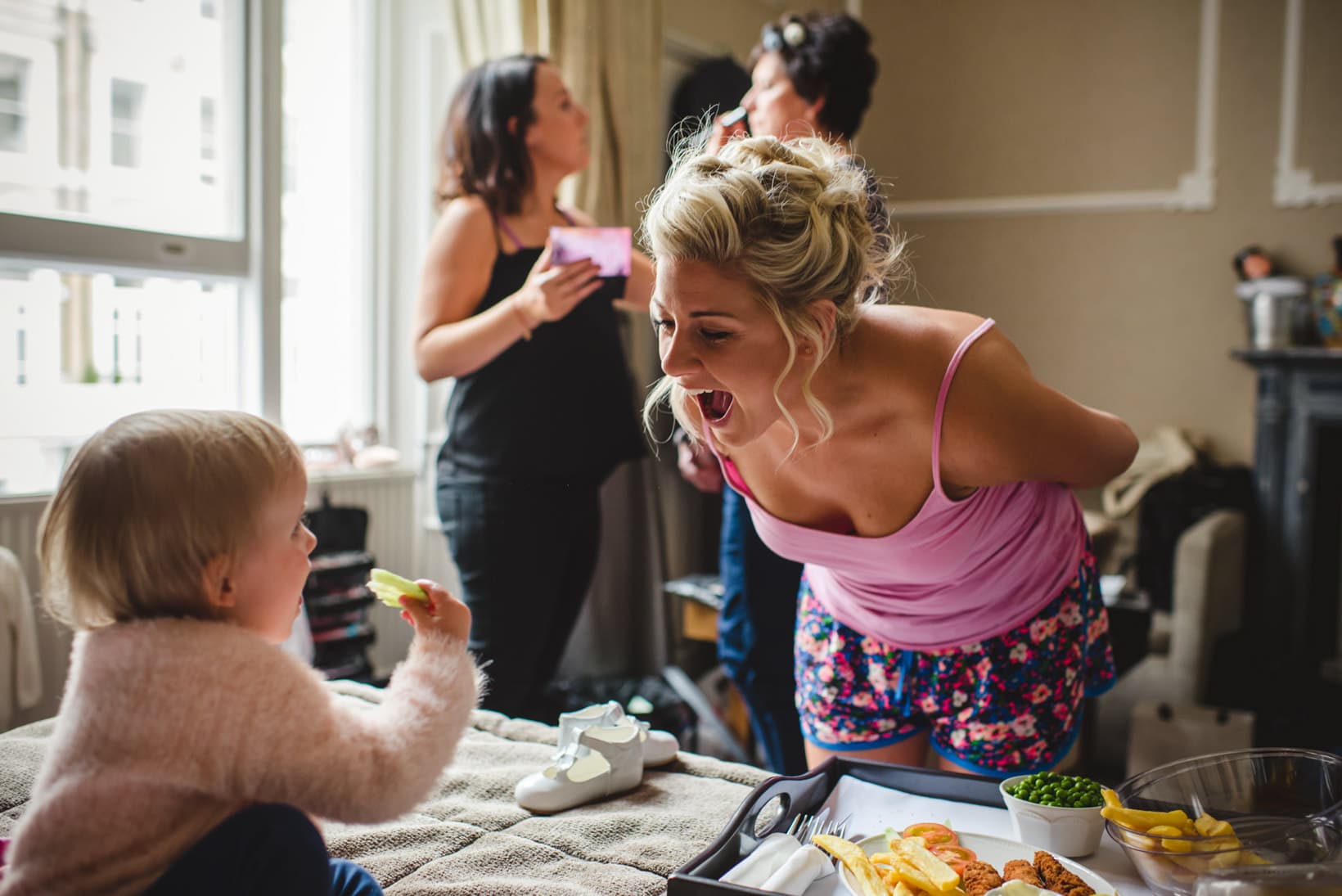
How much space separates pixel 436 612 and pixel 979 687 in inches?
29.6

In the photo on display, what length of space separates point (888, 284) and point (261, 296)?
1.91 metres

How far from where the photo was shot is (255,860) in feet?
2.65

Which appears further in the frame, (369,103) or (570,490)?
(369,103)

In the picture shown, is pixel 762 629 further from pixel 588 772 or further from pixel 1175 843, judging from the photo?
pixel 1175 843

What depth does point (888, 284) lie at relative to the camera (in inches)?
56.9

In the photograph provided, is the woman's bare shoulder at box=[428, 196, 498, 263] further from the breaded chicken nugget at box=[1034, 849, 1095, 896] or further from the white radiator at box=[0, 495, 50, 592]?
the breaded chicken nugget at box=[1034, 849, 1095, 896]

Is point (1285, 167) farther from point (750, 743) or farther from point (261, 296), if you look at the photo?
point (261, 296)

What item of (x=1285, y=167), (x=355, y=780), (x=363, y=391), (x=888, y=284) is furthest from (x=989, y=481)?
(x=1285, y=167)

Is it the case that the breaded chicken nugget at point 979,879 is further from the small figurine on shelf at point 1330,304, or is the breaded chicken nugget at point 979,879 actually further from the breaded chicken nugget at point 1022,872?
the small figurine on shelf at point 1330,304

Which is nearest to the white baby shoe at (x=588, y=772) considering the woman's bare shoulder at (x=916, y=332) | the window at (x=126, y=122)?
the woman's bare shoulder at (x=916, y=332)

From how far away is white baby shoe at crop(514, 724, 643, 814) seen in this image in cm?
121

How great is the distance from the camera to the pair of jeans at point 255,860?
79 centimetres

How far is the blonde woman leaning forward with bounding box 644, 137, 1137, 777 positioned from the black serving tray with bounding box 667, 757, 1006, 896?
0.23 meters

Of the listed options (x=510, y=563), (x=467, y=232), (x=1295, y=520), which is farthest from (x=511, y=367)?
(x=1295, y=520)
